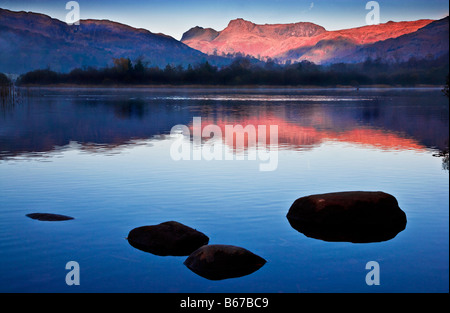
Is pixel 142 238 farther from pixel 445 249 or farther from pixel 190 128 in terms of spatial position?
pixel 190 128

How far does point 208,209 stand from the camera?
17156 mm

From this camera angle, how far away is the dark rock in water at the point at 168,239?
A: 43.0ft

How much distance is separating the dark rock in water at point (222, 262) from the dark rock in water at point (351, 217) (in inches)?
125

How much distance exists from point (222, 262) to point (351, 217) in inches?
193

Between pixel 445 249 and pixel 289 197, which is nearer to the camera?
pixel 445 249

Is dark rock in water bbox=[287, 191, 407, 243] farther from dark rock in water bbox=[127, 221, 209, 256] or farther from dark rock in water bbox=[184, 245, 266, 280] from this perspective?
dark rock in water bbox=[127, 221, 209, 256]

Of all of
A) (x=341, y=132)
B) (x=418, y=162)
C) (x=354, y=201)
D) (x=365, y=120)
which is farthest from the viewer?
(x=365, y=120)

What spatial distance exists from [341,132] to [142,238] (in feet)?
107

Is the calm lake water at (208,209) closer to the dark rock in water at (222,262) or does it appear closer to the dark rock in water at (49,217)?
the dark rock in water at (222,262)

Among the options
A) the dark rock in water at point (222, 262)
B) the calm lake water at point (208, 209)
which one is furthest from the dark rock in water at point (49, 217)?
the dark rock in water at point (222, 262)

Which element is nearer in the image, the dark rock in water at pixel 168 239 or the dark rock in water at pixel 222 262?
the dark rock in water at pixel 222 262

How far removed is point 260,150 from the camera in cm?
3181

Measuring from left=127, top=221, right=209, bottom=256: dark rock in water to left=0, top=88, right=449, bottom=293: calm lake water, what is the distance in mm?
357

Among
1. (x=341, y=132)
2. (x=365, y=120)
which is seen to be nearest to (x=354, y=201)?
(x=341, y=132)
